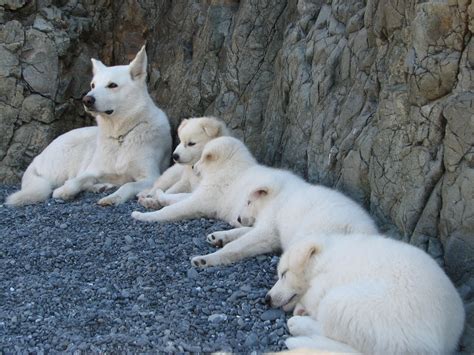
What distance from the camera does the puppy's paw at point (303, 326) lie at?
5.50 meters

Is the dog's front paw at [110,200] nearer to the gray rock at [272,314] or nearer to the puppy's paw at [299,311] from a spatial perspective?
the gray rock at [272,314]

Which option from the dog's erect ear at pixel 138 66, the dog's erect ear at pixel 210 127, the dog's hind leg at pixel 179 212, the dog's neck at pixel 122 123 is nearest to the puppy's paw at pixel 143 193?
the dog's hind leg at pixel 179 212

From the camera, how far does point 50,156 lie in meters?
12.0

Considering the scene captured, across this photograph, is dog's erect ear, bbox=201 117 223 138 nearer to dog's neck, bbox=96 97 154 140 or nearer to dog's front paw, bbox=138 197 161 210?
dog's front paw, bbox=138 197 161 210

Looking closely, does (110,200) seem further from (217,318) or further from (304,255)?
(304,255)

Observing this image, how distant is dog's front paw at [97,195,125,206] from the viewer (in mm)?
10156

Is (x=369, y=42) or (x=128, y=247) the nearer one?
(x=128, y=247)

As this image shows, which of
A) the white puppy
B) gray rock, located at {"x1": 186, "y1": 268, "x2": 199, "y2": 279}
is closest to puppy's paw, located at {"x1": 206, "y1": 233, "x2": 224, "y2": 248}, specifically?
the white puppy

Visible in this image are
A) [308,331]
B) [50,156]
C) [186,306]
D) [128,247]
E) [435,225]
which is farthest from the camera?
[50,156]

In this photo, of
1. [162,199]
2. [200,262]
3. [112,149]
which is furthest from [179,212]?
[112,149]

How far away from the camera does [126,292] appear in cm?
670

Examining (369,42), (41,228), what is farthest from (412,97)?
(41,228)

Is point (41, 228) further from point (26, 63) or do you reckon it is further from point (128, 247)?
point (26, 63)

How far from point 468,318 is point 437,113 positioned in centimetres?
198
